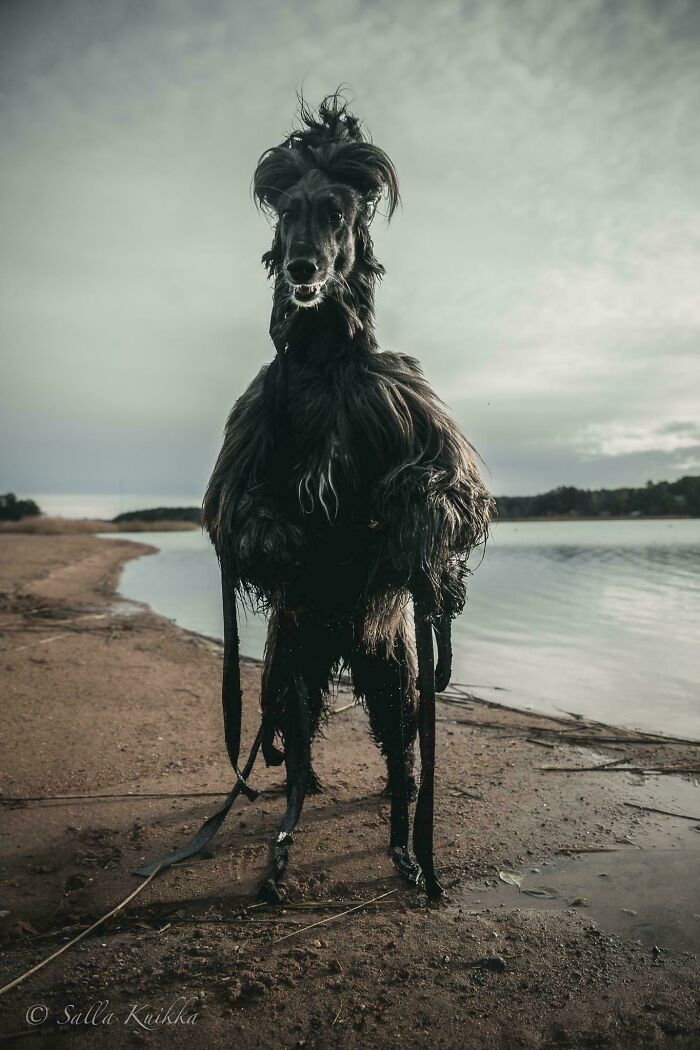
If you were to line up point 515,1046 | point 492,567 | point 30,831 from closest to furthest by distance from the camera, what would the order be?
point 515,1046, point 30,831, point 492,567

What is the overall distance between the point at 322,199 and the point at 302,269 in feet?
1.37

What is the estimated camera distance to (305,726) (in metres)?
3.64

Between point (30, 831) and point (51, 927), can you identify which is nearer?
point (51, 927)

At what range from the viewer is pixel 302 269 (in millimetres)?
2590

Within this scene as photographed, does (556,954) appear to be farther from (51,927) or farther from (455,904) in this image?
(51,927)

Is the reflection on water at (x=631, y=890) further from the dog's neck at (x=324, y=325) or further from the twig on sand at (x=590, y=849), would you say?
the dog's neck at (x=324, y=325)

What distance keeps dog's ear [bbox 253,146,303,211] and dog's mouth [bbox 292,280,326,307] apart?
0.55 metres

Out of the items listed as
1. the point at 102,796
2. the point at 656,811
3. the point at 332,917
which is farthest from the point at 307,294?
the point at 656,811

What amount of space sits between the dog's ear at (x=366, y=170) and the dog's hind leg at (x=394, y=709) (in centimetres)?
219

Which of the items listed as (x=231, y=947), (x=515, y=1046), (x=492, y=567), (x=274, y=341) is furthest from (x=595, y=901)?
(x=492, y=567)

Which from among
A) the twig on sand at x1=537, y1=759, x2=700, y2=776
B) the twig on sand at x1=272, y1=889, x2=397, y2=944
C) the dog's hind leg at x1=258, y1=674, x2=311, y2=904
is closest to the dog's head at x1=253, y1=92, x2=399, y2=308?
the dog's hind leg at x1=258, y1=674, x2=311, y2=904

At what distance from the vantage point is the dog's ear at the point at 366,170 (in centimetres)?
292

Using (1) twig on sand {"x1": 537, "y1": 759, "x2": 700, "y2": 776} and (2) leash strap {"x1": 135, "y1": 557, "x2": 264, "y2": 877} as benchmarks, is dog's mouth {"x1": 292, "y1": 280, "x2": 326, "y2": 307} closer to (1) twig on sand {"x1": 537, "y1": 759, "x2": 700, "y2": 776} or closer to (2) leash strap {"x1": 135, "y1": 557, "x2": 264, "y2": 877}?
(2) leash strap {"x1": 135, "y1": 557, "x2": 264, "y2": 877}

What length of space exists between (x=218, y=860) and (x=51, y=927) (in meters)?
0.87
